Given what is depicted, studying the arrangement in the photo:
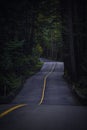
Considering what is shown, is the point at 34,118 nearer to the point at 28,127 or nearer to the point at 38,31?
the point at 28,127

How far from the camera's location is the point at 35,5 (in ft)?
154

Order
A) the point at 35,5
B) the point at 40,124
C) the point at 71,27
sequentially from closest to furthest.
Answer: the point at 40,124
the point at 71,27
the point at 35,5

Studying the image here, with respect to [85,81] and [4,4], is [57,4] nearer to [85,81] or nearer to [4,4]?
[85,81]

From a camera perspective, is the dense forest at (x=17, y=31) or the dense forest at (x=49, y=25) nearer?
the dense forest at (x=17, y=31)

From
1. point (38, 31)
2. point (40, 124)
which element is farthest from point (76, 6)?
point (40, 124)

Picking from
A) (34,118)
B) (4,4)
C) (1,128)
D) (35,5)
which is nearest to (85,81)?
(4,4)

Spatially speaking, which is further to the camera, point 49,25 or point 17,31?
point 49,25

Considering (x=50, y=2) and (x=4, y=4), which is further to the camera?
(x=50, y=2)

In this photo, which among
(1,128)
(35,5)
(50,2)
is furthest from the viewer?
(35,5)

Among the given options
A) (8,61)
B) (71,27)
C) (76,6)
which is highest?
(76,6)

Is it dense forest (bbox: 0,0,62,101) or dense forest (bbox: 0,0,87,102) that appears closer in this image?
dense forest (bbox: 0,0,62,101)

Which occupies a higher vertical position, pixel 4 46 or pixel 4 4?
pixel 4 4

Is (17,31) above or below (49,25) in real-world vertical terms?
below

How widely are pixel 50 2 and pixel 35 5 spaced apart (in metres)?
4.13
